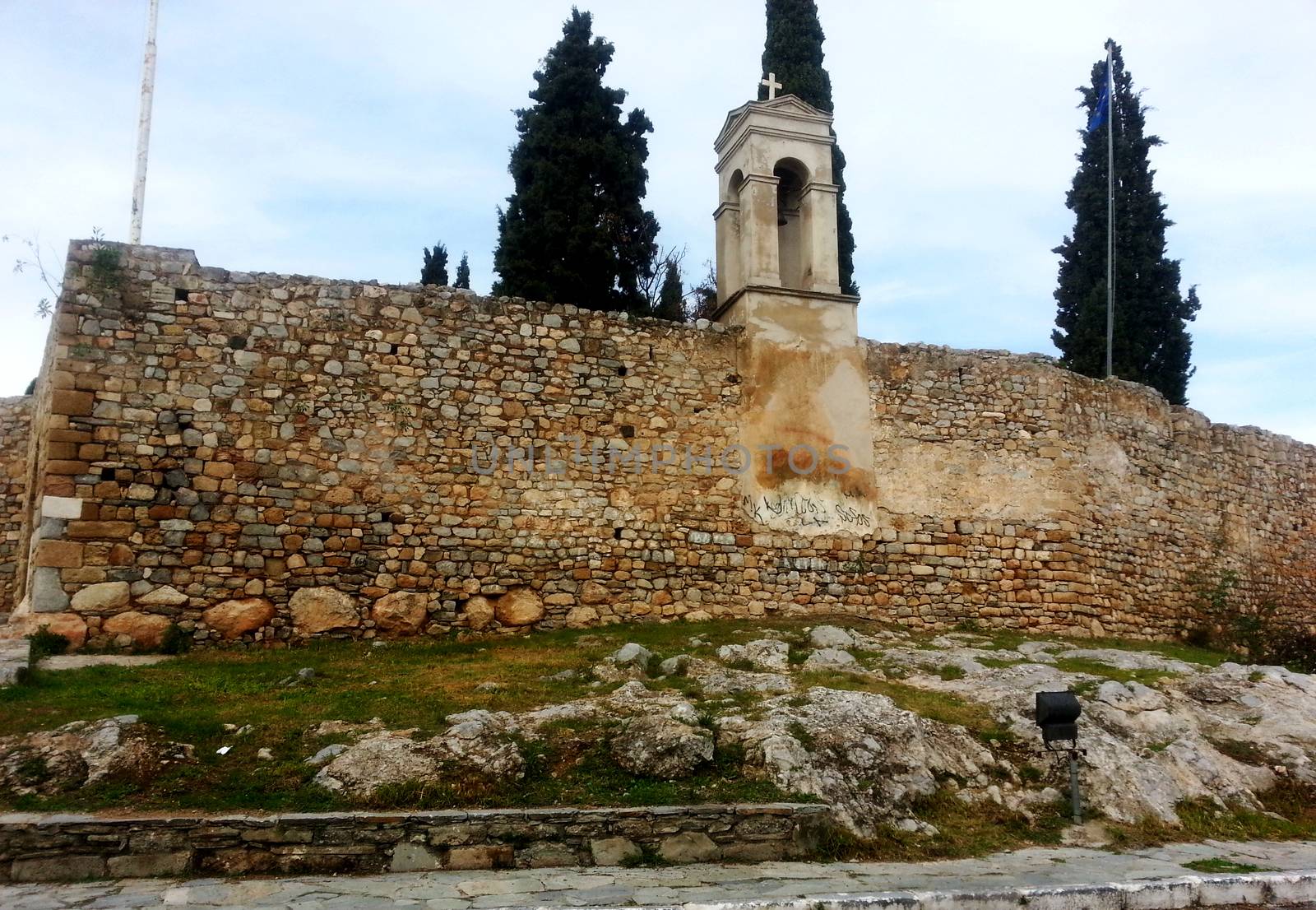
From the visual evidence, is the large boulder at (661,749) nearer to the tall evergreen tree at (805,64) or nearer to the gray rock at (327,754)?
the gray rock at (327,754)

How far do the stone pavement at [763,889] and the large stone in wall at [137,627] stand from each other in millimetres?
5531

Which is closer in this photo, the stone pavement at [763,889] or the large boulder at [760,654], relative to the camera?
the stone pavement at [763,889]

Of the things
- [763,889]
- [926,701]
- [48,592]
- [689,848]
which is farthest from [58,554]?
[926,701]

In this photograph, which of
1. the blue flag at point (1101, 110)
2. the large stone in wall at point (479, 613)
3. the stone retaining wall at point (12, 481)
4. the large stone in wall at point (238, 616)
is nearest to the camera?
the large stone in wall at point (238, 616)

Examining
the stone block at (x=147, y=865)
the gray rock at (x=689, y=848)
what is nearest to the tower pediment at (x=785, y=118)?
the gray rock at (x=689, y=848)

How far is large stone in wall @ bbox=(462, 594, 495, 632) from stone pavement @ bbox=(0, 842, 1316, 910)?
6.29 meters

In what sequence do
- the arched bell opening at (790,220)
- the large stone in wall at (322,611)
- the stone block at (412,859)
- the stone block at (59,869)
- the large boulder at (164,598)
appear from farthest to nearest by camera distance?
1. the arched bell opening at (790,220)
2. the large stone in wall at (322,611)
3. the large boulder at (164,598)
4. the stone block at (412,859)
5. the stone block at (59,869)

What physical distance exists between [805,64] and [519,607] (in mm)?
13863

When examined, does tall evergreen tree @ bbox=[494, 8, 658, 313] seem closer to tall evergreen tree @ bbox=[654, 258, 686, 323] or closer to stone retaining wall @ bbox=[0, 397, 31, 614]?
tall evergreen tree @ bbox=[654, 258, 686, 323]

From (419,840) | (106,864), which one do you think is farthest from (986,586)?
(106,864)

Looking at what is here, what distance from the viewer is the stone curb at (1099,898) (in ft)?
19.6

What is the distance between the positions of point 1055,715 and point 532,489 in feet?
23.7

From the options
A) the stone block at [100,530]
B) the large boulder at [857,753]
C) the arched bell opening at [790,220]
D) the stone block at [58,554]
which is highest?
the arched bell opening at [790,220]

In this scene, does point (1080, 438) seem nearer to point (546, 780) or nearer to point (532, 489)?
point (532, 489)
